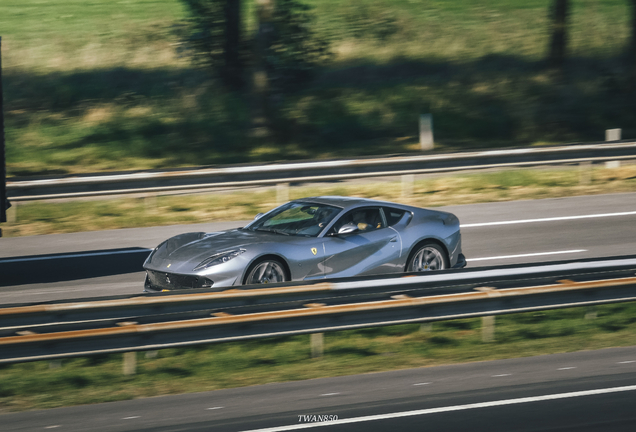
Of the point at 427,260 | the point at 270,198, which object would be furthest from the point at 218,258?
the point at 270,198

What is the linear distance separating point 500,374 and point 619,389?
3.35 feet

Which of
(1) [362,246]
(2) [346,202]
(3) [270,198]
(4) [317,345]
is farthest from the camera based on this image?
(3) [270,198]

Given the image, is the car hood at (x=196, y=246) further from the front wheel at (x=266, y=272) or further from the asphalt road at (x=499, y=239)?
the asphalt road at (x=499, y=239)

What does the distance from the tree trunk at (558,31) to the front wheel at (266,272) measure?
58.7ft

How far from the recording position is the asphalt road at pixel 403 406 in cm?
600

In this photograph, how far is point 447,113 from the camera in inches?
926

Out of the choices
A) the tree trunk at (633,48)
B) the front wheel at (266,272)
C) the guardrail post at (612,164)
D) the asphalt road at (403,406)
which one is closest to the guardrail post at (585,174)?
the guardrail post at (612,164)

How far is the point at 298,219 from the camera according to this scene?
1007 cm

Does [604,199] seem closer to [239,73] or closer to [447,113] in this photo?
[447,113]

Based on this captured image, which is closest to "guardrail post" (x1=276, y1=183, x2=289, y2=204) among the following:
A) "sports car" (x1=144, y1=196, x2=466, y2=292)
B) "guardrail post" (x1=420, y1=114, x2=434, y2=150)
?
"guardrail post" (x1=420, y1=114, x2=434, y2=150)

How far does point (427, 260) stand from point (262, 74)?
35.4 feet

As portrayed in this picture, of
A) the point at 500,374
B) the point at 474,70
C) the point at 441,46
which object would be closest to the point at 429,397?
the point at 500,374

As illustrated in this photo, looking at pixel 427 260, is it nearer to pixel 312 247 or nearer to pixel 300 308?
pixel 312 247

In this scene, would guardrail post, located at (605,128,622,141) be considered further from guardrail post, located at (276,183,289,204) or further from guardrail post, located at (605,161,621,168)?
guardrail post, located at (276,183,289,204)
